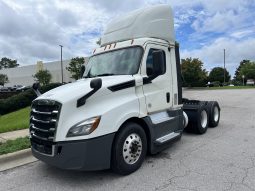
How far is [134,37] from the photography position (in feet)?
19.7

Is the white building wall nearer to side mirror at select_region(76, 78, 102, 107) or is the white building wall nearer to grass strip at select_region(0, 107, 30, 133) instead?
grass strip at select_region(0, 107, 30, 133)

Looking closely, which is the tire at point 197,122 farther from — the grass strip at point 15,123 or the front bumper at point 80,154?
the grass strip at point 15,123

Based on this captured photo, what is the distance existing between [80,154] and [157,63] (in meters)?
2.31

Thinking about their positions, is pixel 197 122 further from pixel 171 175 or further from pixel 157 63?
pixel 171 175

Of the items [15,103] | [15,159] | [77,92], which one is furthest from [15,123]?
[15,103]

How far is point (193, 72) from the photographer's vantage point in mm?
50906

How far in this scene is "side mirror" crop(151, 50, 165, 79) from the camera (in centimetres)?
529

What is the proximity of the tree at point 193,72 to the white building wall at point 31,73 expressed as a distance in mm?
28605

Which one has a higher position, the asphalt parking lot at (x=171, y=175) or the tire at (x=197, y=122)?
the tire at (x=197, y=122)

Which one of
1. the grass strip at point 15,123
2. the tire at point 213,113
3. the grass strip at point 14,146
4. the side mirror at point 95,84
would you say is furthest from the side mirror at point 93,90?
the grass strip at point 15,123

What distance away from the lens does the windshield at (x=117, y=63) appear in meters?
5.43

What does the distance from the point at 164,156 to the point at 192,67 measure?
46.5m

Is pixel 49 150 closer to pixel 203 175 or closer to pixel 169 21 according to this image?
pixel 203 175

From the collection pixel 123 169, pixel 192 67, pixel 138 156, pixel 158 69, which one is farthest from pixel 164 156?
pixel 192 67
